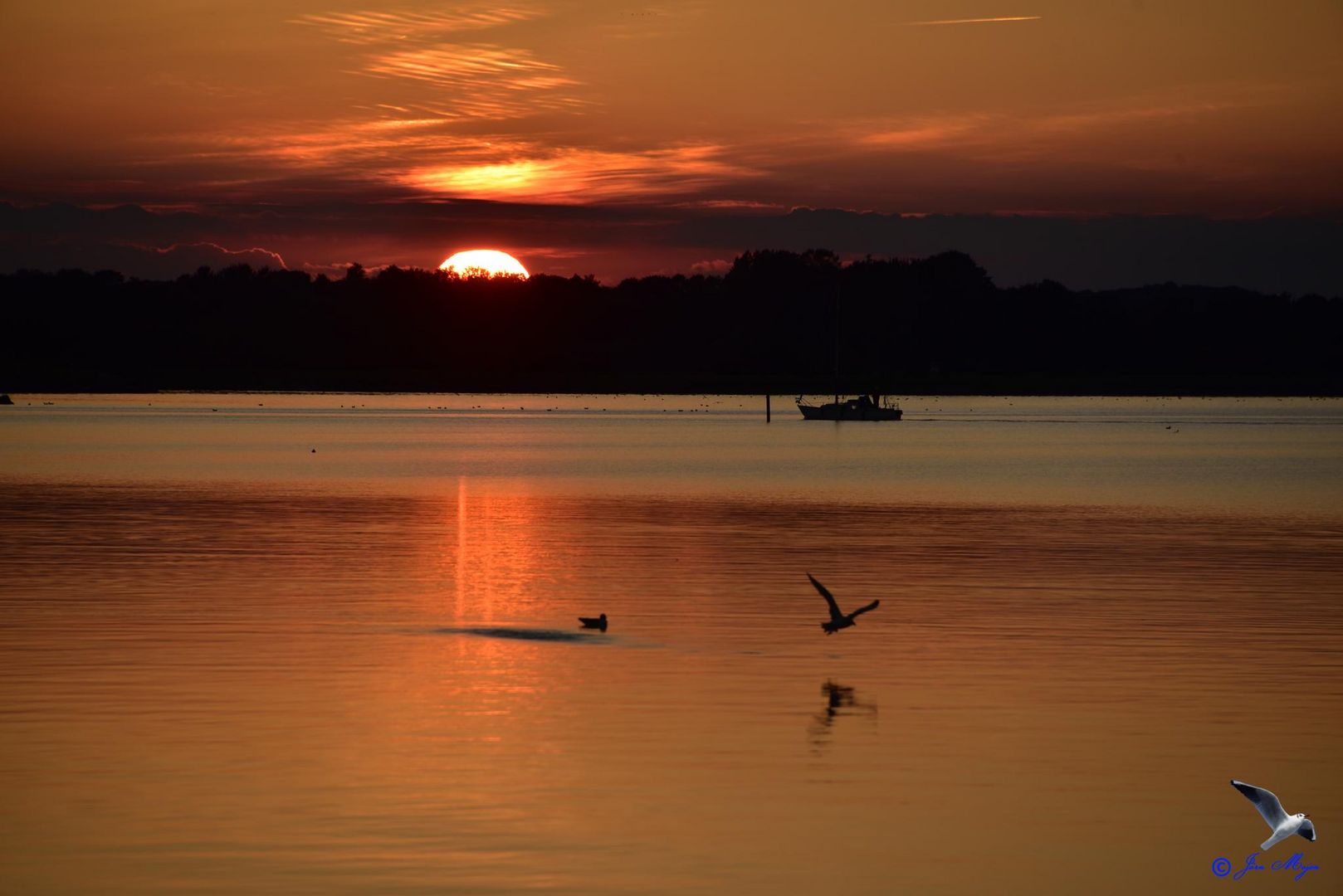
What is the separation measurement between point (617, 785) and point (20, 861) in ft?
17.4

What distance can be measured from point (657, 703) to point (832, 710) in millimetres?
2054

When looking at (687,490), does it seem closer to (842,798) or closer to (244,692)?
(244,692)

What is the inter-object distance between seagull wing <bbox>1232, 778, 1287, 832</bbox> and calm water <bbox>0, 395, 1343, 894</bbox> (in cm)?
122

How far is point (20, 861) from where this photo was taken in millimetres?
14016

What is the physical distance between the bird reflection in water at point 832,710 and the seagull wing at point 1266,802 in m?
5.89

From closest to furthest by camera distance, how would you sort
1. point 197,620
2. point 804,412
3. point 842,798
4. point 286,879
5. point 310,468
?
1. point 286,879
2. point 842,798
3. point 197,620
4. point 310,468
5. point 804,412

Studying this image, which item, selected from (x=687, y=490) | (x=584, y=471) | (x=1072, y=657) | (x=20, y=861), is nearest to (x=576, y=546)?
(x=1072, y=657)

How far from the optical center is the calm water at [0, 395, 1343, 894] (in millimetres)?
14398

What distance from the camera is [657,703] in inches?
810

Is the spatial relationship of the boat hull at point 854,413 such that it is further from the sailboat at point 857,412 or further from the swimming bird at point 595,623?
the swimming bird at point 595,623

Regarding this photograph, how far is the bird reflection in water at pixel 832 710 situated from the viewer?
18.6 m

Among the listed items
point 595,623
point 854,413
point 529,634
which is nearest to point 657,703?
point 595,623
